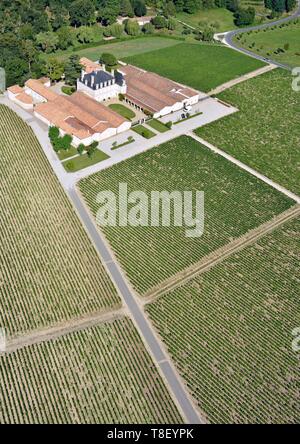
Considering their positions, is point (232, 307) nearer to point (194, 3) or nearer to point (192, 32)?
point (192, 32)

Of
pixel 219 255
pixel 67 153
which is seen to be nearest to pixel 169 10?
pixel 67 153

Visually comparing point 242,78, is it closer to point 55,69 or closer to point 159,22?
point 159,22

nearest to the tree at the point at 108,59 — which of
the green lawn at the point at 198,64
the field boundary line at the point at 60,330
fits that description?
the green lawn at the point at 198,64

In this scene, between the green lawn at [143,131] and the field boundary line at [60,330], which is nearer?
the field boundary line at [60,330]

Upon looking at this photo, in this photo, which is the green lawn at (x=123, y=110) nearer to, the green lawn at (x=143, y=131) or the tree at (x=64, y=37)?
the green lawn at (x=143, y=131)

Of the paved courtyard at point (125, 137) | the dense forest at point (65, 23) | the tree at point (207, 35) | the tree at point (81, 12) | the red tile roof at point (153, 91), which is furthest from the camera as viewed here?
the tree at point (207, 35)
